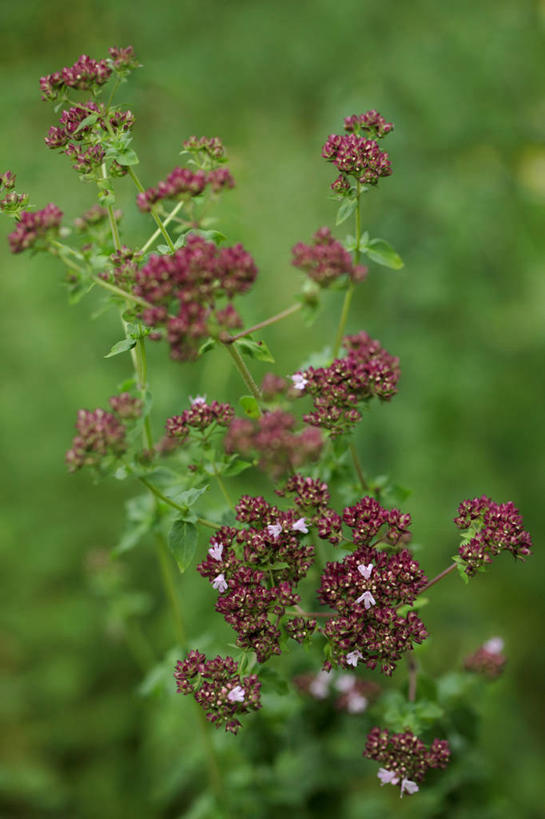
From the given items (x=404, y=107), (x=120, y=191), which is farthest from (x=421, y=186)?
(x=120, y=191)

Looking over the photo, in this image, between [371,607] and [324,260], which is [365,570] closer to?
[371,607]

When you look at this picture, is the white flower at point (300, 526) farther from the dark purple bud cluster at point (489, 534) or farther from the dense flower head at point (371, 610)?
the dark purple bud cluster at point (489, 534)

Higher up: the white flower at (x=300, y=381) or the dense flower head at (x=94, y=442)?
the white flower at (x=300, y=381)

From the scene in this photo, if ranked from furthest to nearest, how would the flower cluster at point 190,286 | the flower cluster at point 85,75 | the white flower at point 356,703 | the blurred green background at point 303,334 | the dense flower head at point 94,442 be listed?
the blurred green background at point 303,334 < the white flower at point 356,703 < the flower cluster at point 85,75 < the dense flower head at point 94,442 < the flower cluster at point 190,286

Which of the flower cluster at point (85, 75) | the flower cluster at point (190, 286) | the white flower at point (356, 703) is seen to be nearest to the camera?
the flower cluster at point (190, 286)

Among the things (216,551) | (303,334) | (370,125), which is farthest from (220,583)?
(303,334)

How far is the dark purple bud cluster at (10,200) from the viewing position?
133 cm

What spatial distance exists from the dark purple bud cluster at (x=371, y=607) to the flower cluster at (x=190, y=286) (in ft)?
1.52

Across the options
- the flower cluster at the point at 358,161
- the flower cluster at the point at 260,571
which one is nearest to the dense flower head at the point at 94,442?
the flower cluster at the point at 260,571

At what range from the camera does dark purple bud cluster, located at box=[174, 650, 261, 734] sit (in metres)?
1.28

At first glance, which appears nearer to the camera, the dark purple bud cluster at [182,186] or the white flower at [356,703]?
the dark purple bud cluster at [182,186]

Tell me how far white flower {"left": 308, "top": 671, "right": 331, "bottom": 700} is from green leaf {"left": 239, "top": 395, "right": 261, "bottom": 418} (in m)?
0.84

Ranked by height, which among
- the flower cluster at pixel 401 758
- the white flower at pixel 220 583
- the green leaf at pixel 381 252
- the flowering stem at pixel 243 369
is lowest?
the flower cluster at pixel 401 758

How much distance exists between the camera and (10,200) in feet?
4.38
